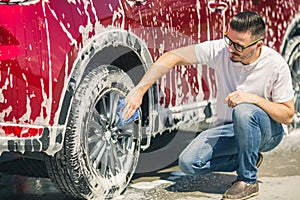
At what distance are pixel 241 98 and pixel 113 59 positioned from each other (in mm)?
803

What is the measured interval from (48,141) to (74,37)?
57cm

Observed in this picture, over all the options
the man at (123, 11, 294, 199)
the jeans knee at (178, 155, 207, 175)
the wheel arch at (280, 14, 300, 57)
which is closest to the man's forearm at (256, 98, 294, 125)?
the man at (123, 11, 294, 199)

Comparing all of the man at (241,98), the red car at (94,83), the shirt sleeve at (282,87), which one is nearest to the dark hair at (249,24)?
the man at (241,98)

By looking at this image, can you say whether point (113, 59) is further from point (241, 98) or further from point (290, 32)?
point (290, 32)

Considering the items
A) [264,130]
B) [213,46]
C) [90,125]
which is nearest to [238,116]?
[264,130]

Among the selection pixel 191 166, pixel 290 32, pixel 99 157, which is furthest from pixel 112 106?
pixel 290 32

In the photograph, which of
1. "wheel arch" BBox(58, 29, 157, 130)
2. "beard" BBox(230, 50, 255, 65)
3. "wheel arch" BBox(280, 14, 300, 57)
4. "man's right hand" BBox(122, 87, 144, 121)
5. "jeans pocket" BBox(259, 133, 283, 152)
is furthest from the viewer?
"wheel arch" BBox(280, 14, 300, 57)

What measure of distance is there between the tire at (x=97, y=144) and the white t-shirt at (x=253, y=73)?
55 cm

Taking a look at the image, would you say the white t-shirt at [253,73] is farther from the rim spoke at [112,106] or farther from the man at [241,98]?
the rim spoke at [112,106]

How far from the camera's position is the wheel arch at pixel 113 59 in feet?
12.9

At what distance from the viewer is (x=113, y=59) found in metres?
4.44

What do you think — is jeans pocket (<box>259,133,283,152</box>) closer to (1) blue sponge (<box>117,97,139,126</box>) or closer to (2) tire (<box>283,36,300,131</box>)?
(1) blue sponge (<box>117,97,139,126</box>)

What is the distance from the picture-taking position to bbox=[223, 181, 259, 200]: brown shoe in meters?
4.31

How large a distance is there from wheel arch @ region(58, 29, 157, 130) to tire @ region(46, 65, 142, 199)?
91mm
